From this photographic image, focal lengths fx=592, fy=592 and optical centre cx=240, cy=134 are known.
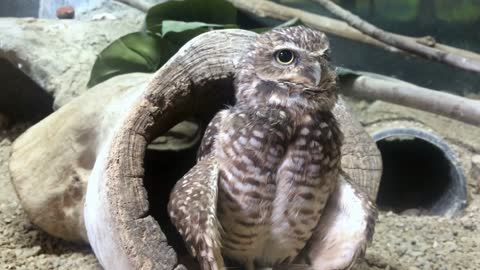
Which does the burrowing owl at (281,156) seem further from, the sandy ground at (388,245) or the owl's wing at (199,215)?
the sandy ground at (388,245)

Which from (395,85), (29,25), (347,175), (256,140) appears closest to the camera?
(256,140)

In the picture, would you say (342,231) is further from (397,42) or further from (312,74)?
(397,42)

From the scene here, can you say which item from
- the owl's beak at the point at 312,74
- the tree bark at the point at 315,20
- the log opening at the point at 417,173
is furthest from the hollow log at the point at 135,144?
the tree bark at the point at 315,20

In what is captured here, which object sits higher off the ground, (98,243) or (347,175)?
(347,175)

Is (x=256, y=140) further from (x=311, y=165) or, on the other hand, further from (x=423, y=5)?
(x=423, y=5)

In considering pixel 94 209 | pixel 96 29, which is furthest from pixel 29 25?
pixel 94 209
